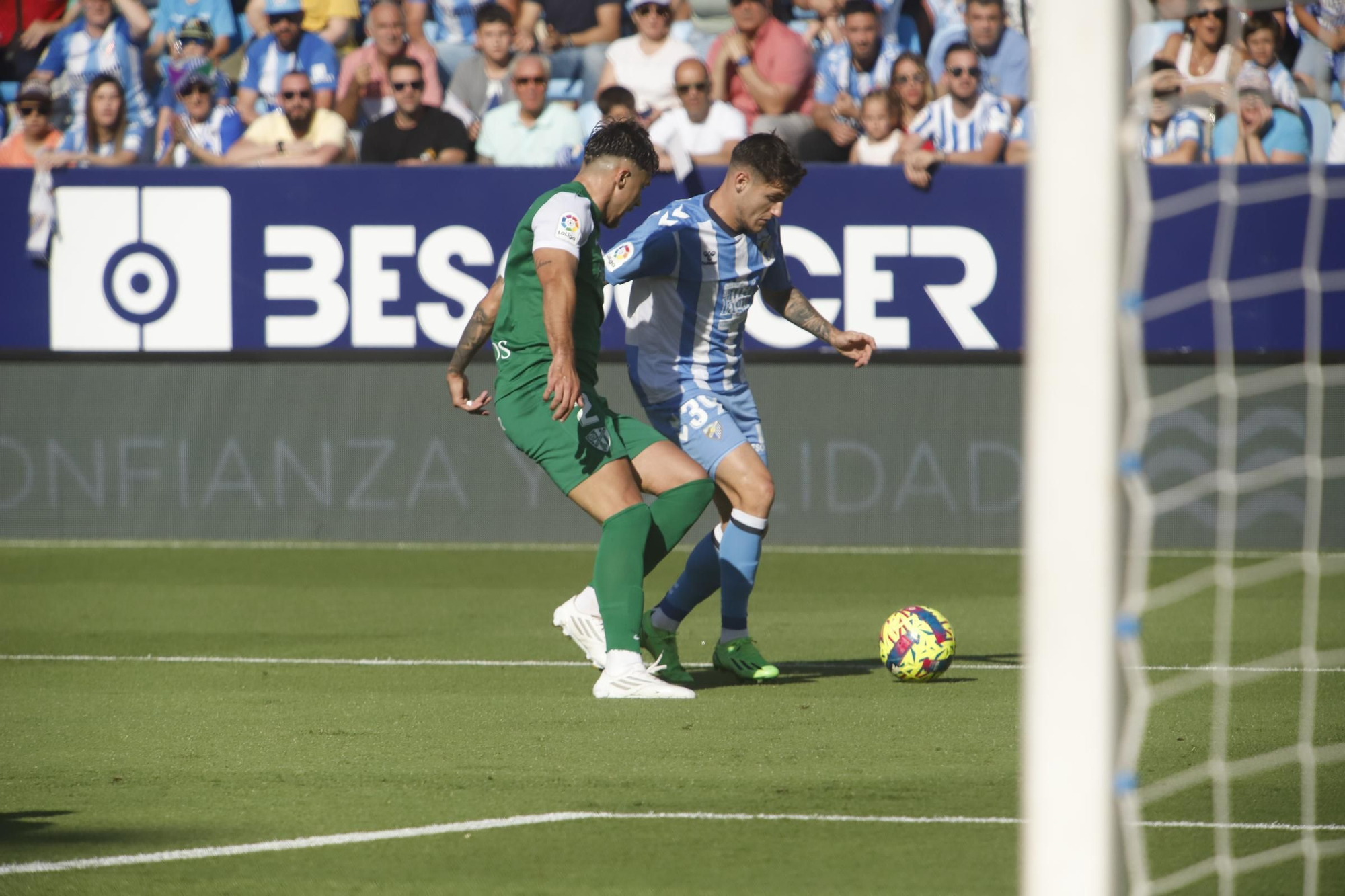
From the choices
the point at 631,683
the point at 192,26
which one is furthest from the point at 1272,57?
the point at 192,26

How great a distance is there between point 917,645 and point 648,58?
7.53m

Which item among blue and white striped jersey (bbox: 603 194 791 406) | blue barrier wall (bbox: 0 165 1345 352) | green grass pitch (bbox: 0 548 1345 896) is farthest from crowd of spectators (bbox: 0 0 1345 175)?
→ blue and white striped jersey (bbox: 603 194 791 406)

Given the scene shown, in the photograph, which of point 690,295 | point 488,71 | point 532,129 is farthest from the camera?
point 488,71

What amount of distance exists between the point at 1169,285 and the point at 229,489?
658 centimetres

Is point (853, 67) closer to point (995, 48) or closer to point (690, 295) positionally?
point (995, 48)

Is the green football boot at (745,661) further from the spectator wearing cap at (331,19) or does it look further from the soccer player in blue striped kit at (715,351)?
the spectator wearing cap at (331,19)

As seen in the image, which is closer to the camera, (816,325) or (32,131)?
(816,325)

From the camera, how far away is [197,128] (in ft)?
46.0

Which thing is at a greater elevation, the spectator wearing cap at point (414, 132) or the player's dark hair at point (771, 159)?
the spectator wearing cap at point (414, 132)

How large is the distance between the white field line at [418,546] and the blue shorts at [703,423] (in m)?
4.92

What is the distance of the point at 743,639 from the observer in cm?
739

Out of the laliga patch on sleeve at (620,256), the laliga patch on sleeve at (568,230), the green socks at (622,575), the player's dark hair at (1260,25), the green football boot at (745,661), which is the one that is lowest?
the green football boot at (745,661)

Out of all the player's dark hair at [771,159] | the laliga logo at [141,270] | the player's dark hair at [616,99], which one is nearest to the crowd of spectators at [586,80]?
the player's dark hair at [616,99]

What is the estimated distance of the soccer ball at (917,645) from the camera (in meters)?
7.26
